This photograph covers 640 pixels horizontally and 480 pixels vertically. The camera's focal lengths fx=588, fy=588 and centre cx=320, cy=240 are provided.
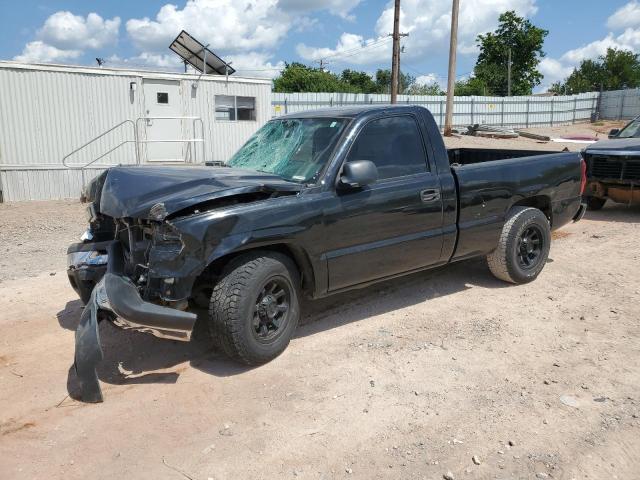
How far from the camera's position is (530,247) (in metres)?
6.19

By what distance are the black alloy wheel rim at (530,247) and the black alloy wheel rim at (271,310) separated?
113 inches

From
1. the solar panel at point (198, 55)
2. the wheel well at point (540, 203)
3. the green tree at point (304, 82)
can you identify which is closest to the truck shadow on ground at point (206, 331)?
the wheel well at point (540, 203)

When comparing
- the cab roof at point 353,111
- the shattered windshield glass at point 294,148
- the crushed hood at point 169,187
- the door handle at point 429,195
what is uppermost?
the cab roof at point 353,111

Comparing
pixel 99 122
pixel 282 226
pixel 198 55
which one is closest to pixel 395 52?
pixel 198 55

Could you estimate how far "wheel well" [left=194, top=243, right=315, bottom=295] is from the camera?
421 centimetres

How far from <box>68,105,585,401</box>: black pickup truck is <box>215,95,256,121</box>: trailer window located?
10382 millimetres

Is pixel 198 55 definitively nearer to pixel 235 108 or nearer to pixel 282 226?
pixel 235 108

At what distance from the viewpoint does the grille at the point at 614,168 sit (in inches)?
373

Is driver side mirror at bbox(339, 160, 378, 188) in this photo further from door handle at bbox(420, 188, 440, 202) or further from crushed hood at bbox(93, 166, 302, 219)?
door handle at bbox(420, 188, 440, 202)

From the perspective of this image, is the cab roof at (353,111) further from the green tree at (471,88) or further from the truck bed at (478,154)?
the green tree at (471,88)

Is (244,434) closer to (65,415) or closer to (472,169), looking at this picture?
(65,415)

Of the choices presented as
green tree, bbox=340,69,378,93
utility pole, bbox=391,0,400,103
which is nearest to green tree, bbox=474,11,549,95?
green tree, bbox=340,69,378,93

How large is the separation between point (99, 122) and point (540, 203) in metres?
10.8

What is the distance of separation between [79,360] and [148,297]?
583 millimetres
